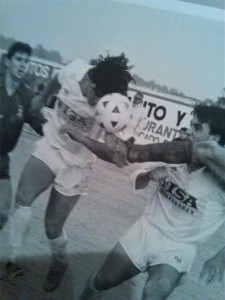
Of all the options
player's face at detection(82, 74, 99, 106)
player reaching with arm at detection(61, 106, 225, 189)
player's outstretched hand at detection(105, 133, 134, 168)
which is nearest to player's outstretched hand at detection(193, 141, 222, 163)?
player reaching with arm at detection(61, 106, 225, 189)

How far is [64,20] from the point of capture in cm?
117

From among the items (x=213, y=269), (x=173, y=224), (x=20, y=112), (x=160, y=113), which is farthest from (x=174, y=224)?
(x=20, y=112)

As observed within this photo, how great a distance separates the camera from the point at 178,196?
108cm

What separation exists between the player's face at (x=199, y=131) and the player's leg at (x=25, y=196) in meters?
0.36

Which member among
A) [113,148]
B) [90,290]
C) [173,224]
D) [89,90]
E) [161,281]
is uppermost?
[89,90]

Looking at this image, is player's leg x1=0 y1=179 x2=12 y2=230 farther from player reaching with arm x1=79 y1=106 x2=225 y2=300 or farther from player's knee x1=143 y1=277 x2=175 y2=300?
player's knee x1=143 y1=277 x2=175 y2=300

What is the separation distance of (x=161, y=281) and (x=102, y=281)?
0.15 metres

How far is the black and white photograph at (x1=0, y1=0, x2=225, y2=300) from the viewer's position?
107 cm

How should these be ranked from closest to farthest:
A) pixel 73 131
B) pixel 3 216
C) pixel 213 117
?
pixel 213 117
pixel 73 131
pixel 3 216

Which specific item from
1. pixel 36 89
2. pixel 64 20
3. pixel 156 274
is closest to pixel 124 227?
pixel 156 274

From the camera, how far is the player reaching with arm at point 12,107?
122 cm

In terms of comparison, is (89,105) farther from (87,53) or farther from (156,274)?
(156,274)

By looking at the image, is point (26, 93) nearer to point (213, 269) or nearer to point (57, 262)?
point (57, 262)

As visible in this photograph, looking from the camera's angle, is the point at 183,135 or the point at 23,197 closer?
the point at 183,135
